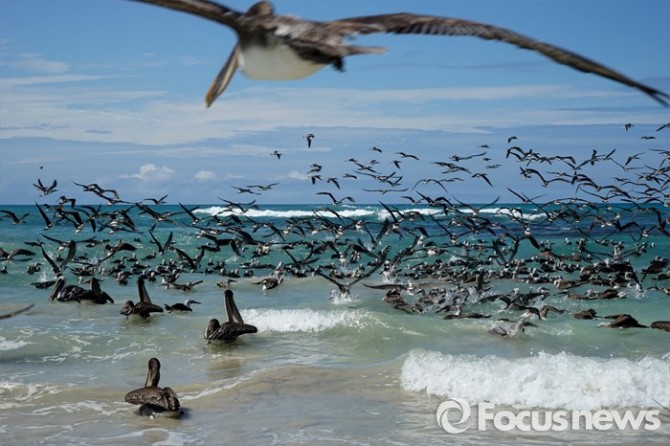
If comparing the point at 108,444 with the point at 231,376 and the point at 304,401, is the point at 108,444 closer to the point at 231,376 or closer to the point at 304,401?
the point at 304,401

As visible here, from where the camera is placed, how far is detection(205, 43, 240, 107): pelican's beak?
1782 millimetres

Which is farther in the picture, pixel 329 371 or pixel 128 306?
pixel 128 306

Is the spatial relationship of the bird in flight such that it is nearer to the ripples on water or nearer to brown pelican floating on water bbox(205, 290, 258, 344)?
the ripples on water

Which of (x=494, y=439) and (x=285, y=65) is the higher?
(x=285, y=65)

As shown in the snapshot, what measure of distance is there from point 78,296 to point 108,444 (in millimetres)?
10368

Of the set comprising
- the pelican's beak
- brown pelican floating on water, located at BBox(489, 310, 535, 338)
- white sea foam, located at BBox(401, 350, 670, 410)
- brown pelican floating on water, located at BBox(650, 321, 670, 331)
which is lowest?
brown pelican floating on water, located at BBox(650, 321, 670, 331)

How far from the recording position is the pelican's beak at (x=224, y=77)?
70.2 inches

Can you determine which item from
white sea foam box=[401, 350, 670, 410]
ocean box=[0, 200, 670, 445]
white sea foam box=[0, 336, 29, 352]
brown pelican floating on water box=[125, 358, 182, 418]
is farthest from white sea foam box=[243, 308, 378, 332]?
brown pelican floating on water box=[125, 358, 182, 418]

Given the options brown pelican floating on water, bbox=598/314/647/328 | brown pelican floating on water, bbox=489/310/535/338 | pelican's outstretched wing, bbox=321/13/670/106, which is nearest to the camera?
pelican's outstretched wing, bbox=321/13/670/106

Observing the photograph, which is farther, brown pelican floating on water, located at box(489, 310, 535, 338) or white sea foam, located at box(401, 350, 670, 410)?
brown pelican floating on water, located at box(489, 310, 535, 338)

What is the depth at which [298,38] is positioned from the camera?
1796 millimetres

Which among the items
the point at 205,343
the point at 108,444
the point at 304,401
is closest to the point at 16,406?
the point at 108,444

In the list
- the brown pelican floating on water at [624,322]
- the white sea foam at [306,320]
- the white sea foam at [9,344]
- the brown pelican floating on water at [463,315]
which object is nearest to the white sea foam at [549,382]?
the brown pelican floating on water at [624,322]

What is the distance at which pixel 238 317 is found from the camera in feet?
46.4
